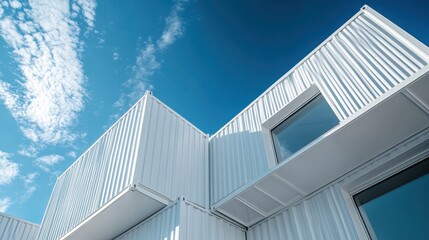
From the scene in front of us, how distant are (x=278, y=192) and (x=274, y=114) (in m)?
1.47

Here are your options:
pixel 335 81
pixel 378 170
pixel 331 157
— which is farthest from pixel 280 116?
pixel 378 170

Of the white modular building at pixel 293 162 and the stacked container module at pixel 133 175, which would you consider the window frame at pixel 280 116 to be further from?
the stacked container module at pixel 133 175

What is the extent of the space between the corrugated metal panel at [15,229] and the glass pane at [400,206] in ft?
29.4

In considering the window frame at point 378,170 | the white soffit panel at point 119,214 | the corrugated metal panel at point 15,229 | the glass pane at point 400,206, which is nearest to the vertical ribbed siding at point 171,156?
the white soffit panel at point 119,214

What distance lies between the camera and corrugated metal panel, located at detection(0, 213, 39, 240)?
24.2ft

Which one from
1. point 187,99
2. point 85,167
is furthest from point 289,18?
point 85,167

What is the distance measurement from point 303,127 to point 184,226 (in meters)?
2.67

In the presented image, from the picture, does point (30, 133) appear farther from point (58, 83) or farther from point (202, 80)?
point (202, 80)

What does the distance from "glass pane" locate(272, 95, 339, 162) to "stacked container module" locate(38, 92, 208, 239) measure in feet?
5.76

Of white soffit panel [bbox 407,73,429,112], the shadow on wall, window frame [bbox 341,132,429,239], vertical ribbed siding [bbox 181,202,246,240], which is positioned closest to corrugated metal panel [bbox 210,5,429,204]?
the shadow on wall

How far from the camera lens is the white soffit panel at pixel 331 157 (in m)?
3.35

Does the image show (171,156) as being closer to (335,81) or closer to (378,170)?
(335,81)

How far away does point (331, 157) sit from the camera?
3.89 metres

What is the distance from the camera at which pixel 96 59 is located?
6.47m
